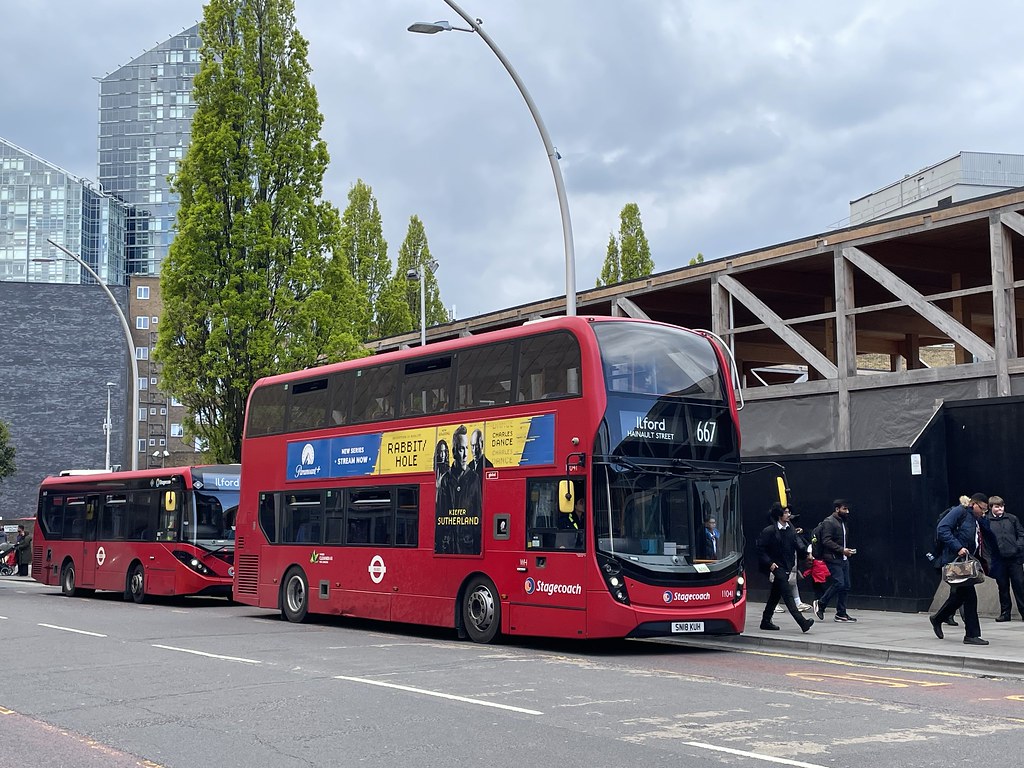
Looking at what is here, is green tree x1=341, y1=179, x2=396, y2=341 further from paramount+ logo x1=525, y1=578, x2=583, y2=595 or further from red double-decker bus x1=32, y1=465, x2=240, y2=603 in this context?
paramount+ logo x1=525, y1=578, x2=583, y2=595

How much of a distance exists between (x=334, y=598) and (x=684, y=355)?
7.28 meters

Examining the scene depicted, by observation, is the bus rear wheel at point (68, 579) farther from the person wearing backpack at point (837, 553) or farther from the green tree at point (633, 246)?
the green tree at point (633, 246)

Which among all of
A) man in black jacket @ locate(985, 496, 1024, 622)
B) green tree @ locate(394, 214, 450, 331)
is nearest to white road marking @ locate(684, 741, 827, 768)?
man in black jacket @ locate(985, 496, 1024, 622)

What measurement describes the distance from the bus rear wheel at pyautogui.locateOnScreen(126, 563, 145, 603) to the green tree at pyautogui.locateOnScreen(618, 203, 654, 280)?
35.1 metres

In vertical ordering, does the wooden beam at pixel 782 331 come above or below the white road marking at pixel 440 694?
above

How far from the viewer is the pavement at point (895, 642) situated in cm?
1303

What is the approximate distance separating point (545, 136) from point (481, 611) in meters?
7.62

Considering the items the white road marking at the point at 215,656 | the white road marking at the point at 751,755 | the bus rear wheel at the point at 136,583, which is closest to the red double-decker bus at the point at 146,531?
the bus rear wheel at the point at 136,583

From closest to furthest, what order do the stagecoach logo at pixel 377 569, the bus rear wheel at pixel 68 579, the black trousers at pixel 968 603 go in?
the black trousers at pixel 968 603, the stagecoach logo at pixel 377 569, the bus rear wheel at pixel 68 579

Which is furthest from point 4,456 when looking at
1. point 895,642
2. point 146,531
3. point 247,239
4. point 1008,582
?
point 895,642

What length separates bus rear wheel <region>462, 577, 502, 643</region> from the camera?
15.9 metres

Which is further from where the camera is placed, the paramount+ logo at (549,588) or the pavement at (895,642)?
the paramount+ logo at (549,588)

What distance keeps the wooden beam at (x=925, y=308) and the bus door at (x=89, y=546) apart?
1821 centimetres

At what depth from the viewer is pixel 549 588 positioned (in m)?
15.0
